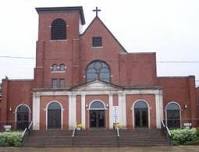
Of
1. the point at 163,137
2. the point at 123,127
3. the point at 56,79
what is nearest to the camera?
the point at 163,137

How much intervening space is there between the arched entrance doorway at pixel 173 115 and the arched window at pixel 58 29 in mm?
14294

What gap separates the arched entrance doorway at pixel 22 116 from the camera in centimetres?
5394

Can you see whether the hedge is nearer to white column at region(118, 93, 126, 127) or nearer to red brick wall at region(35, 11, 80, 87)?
white column at region(118, 93, 126, 127)

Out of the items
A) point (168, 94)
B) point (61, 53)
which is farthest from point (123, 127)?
point (61, 53)

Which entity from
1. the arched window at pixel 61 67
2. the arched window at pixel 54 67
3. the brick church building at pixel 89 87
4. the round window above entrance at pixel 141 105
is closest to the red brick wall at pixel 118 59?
the brick church building at pixel 89 87

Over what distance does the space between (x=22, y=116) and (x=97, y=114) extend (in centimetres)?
895

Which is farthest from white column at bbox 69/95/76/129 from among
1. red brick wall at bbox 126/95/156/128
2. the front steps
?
red brick wall at bbox 126/95/156/128

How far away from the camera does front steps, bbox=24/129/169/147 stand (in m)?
42.9

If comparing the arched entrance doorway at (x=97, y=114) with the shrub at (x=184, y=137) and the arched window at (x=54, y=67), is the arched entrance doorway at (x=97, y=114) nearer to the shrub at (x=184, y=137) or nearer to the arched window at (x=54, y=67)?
the arched window at (x=54, y=67)

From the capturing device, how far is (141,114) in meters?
50.9

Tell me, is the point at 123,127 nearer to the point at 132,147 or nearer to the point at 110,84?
the point at 110,84

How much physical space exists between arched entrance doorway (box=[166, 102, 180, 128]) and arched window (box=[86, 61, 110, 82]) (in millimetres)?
7661

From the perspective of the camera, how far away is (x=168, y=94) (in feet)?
179

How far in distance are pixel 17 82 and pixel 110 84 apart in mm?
11293
